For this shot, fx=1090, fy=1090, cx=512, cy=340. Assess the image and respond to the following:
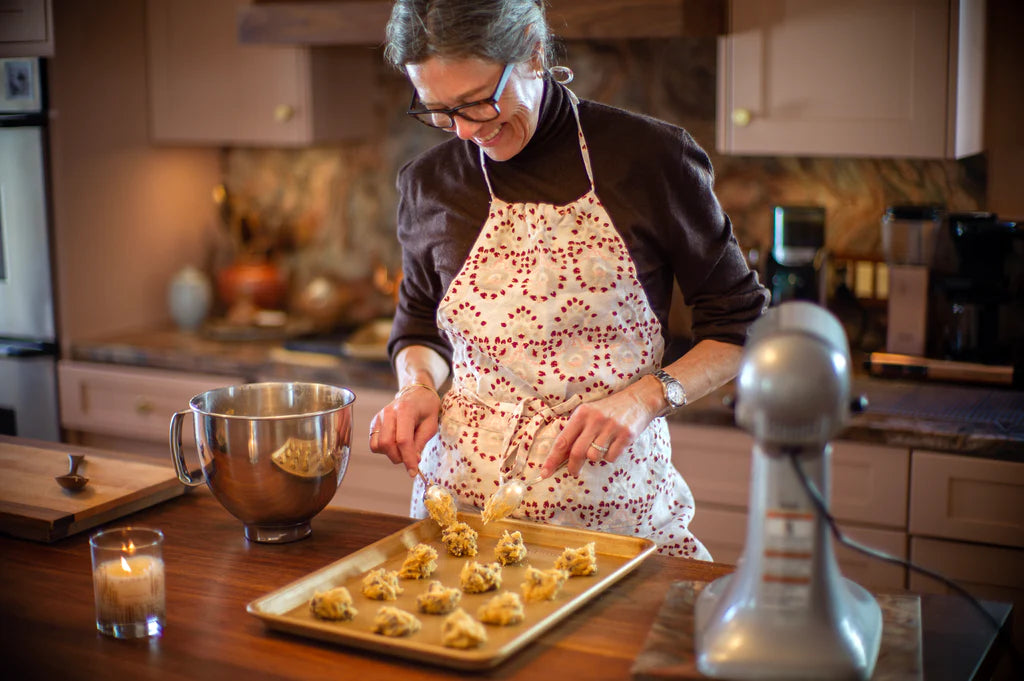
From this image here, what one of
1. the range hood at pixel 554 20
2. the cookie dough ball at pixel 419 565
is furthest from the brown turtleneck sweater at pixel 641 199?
the range hood at pixel 554 20

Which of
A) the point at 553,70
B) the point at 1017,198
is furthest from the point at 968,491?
the point at 553,70

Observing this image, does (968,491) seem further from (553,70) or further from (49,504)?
(49,504)

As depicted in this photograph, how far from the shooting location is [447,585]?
118 centimetres

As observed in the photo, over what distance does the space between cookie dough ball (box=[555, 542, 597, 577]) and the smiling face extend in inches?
21.9

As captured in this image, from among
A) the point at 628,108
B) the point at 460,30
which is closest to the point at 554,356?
the point at 460,30

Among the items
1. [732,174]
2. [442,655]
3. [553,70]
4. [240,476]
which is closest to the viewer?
[442,655]

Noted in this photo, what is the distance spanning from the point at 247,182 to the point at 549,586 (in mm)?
2498

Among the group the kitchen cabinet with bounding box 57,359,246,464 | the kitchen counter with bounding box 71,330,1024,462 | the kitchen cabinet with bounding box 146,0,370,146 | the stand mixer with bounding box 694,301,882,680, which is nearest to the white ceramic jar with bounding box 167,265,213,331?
the kitchen counter with bounding box 71,330,1024,462

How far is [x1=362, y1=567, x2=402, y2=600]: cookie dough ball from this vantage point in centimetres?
112

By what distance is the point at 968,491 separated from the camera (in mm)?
2111

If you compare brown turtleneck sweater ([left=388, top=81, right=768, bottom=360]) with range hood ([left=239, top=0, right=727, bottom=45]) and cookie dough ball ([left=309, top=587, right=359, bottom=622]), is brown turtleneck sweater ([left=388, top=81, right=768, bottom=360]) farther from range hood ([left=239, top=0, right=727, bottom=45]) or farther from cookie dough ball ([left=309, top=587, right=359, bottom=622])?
range hood ([left=239, top=0, right=727, bottom=45])

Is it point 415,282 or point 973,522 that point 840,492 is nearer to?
point 973,522

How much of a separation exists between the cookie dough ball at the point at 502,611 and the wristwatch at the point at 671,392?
0.42 m

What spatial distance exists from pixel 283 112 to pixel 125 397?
2.83 feet
